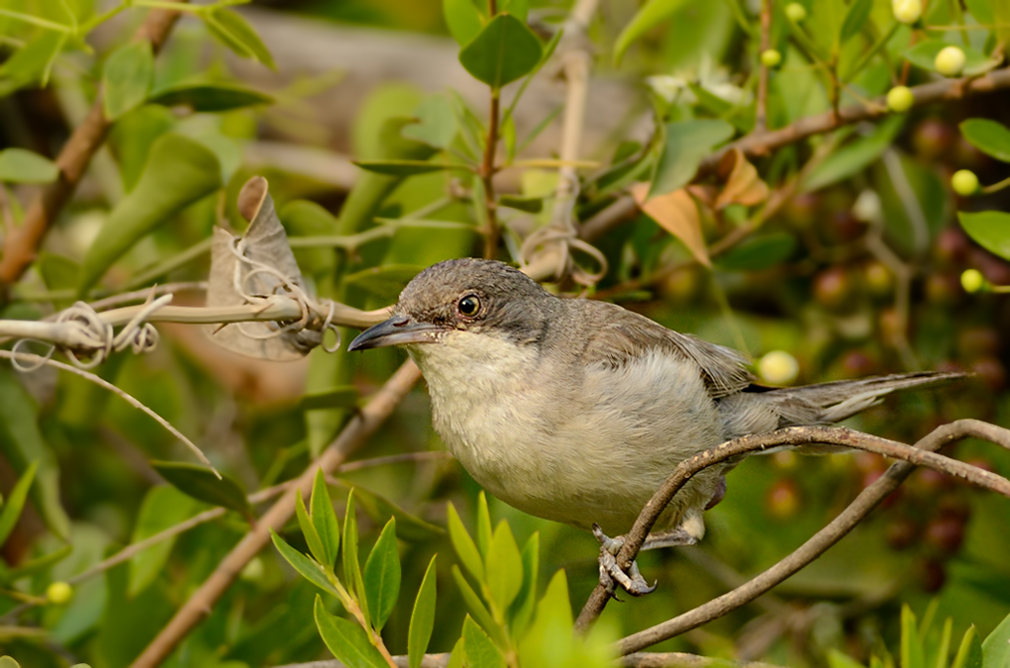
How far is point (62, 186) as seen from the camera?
326 centimetres

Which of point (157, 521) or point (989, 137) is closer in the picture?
point (989, 137)

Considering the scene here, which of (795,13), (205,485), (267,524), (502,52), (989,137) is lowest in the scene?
(267,524)

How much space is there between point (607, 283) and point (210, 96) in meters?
1.37

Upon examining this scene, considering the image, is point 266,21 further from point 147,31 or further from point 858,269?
point 858,269

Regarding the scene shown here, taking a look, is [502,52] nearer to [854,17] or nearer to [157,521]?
[854,17]

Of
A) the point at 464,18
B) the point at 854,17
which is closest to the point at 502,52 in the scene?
the point at 464,18

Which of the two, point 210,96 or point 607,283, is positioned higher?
point 210,96

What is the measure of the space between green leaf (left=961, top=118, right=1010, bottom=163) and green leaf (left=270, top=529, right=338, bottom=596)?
77.0 inches

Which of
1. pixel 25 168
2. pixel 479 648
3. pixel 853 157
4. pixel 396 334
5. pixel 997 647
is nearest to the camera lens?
pixel 479 648

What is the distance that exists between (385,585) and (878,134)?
2344 mm

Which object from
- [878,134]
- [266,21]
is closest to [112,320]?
[878,134]

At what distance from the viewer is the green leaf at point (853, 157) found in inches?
131

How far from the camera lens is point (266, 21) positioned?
6.04 meters

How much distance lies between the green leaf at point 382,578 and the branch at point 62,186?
198 cm
